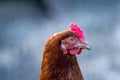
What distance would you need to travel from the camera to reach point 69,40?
4.20 metres

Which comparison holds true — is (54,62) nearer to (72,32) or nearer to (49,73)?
(49,73)

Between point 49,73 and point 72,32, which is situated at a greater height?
point 72,32

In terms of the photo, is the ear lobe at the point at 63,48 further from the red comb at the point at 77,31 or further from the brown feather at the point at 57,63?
the red comb at the point at 77,31

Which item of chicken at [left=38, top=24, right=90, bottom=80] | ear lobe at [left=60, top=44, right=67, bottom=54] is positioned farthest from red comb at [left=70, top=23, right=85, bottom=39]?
ear lobe at [left=60, top=44, right=67, bottom=54]

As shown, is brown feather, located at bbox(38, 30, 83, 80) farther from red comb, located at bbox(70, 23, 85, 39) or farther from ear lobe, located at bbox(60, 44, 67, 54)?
red comb, located at bbox(70, 23, 85, 39)

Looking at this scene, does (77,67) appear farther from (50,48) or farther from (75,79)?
(50,48)

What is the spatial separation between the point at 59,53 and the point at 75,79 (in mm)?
366

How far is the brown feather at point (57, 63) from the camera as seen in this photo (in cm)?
409

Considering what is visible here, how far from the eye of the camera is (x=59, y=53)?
4094 mm

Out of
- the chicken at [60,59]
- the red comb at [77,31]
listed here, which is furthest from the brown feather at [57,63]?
the red comb at [77,31]

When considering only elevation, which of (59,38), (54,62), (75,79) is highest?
(59,38)

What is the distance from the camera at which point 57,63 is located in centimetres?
409

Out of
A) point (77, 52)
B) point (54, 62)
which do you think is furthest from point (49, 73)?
point (77, 52)

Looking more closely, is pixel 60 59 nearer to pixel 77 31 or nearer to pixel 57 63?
pixel 57 63
